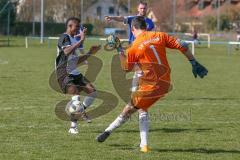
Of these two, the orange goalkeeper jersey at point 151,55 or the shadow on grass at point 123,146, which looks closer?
the orange goalkeeper jersey at point 151,55

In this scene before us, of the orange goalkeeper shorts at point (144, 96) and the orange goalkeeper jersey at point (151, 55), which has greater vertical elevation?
the orange goalkeeper jersey at point (151, 55)

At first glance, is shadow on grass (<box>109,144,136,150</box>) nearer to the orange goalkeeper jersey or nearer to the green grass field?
the green grass field

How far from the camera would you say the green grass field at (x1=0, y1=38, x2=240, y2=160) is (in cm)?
843

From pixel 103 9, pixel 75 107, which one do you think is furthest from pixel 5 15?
pixel 75 107

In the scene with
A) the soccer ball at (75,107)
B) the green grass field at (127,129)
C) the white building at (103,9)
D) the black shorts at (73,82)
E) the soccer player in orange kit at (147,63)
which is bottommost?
the green grass field at (127,129)

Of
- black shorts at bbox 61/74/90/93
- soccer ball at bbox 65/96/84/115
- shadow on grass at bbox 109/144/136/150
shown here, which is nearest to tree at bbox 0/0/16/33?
black shorts at bbox 61/74/90/93

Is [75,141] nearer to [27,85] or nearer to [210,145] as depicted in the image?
[210,145]

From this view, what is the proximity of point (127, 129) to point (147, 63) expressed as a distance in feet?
8.22

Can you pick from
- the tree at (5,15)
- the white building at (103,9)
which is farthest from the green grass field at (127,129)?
the white building at (103,9)

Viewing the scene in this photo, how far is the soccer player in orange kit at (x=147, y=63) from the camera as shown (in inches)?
327

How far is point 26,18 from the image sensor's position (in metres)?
64.2

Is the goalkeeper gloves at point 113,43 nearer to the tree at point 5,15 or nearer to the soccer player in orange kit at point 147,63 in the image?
the soccer player in orange kit at point 147,63

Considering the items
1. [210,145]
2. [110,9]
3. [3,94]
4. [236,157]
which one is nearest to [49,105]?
[3,94]

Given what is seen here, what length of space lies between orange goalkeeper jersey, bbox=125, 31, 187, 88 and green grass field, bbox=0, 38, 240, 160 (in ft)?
3.46
